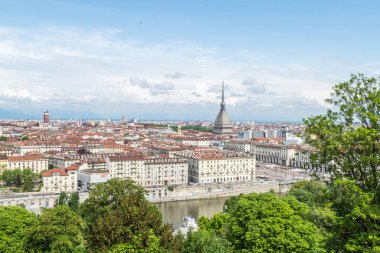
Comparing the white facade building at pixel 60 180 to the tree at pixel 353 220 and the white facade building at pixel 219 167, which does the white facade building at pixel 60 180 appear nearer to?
the white facade building at pixel 219 167

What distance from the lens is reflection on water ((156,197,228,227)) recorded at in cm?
3216

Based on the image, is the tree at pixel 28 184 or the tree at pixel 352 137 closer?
the tree at pixel 352 137

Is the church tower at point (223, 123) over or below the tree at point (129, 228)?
over

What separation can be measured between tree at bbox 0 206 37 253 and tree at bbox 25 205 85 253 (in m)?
0.55

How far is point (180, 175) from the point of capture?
44.9 metres

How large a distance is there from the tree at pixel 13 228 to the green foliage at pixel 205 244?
570 centimetres

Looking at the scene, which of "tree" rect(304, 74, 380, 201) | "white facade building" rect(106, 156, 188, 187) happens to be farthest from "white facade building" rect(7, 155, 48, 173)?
"tree" rect(304, 74, 380, 201)

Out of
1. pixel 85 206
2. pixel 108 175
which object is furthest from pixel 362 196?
pixel 108 175

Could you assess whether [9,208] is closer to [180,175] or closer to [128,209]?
[128,209]

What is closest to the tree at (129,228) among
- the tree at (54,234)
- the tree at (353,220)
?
the tree at (54,234)

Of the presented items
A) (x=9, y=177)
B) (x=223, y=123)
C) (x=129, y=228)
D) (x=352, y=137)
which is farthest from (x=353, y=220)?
(x=223, y=123)

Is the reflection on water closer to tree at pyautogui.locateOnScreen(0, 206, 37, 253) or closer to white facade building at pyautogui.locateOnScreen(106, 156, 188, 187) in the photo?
white facade building at pyautogui.locateOnScreen(106, 156, 188, 187)

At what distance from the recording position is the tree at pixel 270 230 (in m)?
12.6

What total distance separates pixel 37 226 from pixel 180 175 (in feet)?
99.6
